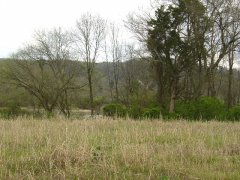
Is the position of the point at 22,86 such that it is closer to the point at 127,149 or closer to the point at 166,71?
the point at 166,71

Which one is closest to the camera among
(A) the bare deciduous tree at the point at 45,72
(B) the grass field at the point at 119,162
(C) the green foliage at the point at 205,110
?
(B) the grass field at the point at 119,162

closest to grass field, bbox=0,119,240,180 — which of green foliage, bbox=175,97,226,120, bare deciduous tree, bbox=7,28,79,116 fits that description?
green foliage, bbox=175,97,226,120

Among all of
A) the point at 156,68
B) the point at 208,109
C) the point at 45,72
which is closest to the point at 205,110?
the point at 208,109

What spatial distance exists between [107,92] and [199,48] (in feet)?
69.2

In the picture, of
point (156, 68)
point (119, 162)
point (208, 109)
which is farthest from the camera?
point (156, 68)

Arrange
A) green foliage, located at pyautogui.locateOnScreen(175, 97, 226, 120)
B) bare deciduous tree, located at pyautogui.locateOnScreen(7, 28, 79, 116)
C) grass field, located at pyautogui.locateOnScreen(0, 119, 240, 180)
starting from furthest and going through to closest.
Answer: bare deciduous tree, located at pyautogui.locateOnScreen(7, 28, 79, 116), green foliage, located at pyautogui.locateOnScreen(175, 97, 226, 120), grass field, located at pyautogui.locateOnScreen(0, 119, 240, 180)

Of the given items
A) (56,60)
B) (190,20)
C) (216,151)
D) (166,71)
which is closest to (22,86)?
(56,60)

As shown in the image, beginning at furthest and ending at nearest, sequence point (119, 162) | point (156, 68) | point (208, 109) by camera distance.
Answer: point (156, 68) → point (208, 109) → point (119, 162)

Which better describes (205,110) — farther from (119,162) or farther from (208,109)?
(119,162)

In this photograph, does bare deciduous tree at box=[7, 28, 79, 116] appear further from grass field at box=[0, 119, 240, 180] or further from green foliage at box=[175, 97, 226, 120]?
grass field at box=[0, 119, 240, 180]

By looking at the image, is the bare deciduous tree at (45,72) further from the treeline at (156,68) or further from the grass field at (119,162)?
the grass field at (119,162)

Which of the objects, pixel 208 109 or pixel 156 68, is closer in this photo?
pixel 208 109

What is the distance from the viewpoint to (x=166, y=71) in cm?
3219

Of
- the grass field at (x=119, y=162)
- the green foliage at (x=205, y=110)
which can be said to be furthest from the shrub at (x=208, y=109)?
the grass field at (x=119, y=162)
